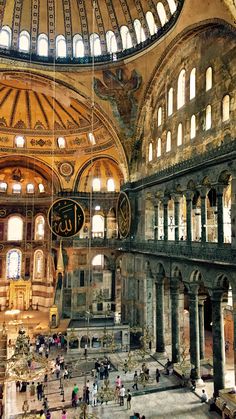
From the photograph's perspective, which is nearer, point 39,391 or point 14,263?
point 39,391

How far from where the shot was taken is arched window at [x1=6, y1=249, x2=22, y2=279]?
24.4m

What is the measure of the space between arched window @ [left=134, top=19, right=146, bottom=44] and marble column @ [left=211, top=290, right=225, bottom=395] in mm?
11165

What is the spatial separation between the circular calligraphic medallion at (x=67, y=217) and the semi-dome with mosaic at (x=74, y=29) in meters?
8.29

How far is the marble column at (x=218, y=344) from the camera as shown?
11094 millimetres

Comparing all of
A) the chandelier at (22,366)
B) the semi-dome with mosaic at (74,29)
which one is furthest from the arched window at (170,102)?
the chandelier at (22,366)

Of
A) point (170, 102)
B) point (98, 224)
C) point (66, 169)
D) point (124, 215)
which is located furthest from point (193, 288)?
point (66, 169)

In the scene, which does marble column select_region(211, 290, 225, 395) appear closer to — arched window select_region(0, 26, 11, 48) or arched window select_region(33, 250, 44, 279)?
arched window select_region(0, 26, 11, 48)

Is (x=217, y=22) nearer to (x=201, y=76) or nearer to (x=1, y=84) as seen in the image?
(x=201, y=76)

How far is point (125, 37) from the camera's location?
652 inches

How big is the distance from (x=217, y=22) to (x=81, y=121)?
11.3 meters

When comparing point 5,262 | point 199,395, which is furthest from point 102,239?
point 199,395

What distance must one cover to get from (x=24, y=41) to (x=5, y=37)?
2.76 ft

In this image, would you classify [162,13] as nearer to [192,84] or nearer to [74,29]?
[192,84]

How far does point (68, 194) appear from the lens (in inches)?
892
